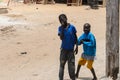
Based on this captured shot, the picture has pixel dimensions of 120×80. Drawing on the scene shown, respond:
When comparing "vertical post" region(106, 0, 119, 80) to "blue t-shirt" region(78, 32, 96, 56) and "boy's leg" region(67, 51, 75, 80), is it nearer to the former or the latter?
"blue t-shirt" region(78, 32, 96, 56)

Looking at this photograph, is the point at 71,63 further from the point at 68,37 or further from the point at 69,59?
the point at 68,37

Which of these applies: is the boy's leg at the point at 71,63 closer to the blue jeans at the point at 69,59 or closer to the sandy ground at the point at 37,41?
the blue jeans at the point at 69,59

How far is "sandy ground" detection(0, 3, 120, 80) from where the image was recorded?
10125 mm

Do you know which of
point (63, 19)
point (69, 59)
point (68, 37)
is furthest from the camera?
point (69, 59)

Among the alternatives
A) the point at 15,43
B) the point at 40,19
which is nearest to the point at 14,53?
the point at 15,43

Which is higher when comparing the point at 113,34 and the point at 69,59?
the point at 113,34

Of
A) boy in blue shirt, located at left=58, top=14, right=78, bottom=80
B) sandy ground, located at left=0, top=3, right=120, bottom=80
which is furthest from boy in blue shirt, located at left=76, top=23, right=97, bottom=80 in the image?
sandy ground, located at left=0, top=3, right=120, bottom=80

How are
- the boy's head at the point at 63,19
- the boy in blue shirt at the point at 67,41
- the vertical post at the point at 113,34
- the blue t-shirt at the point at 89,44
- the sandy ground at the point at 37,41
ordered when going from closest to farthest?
the boy's head at the point at 63,19
the boy in blue shirt at the point at 67,41
the vertical post at the point at 113,34
the blue t-shirt at the point at 89,44
the sandy ground at the point at 37,41

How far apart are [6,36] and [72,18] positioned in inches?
222

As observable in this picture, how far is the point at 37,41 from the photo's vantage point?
15.3 metres

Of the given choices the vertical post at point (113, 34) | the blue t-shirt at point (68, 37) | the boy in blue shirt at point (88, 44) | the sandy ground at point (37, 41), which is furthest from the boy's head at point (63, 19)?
the sandy ground at point (37, 41)

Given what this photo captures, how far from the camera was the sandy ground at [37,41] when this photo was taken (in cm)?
1012

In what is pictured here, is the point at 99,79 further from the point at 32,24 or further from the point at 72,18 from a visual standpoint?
the point at 72,18

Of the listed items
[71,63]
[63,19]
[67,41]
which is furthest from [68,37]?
[71,63]
